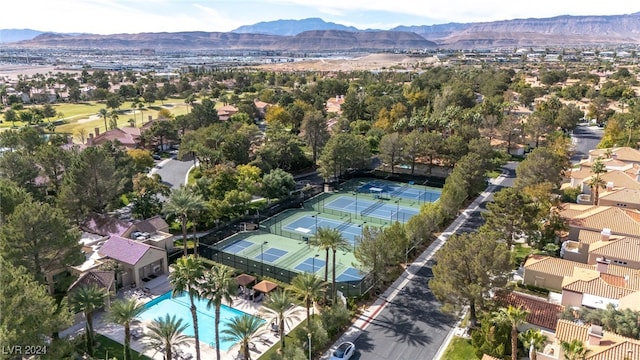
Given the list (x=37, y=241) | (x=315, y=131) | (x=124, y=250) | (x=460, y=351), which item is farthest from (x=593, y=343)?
(x=315, y=131)

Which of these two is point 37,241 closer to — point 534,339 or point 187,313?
point 187,313

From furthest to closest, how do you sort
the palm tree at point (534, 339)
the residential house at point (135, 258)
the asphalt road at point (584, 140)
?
the asphalt road at point (584, 140), the residential house at point (135, 258), the palm tree at point (534, 339)

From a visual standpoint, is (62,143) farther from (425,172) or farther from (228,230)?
(425,172)

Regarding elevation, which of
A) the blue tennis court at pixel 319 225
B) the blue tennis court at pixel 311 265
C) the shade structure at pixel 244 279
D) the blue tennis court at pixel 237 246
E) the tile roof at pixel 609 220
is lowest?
the blue tennis court at pixel 311 265

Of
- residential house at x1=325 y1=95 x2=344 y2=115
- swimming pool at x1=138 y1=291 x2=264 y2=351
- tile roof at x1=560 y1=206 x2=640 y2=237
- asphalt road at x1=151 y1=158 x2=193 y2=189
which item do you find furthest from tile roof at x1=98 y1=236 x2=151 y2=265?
residential house at x1=325 y1=95 x2=344 y2=115

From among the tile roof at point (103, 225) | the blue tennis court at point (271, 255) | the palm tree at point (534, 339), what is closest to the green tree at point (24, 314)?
the tile roof at point (103, 225)

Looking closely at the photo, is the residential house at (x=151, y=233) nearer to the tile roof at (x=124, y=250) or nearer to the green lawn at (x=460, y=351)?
the tile roof at (x=124, y=250)

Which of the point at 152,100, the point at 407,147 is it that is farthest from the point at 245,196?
the point at 152,100
